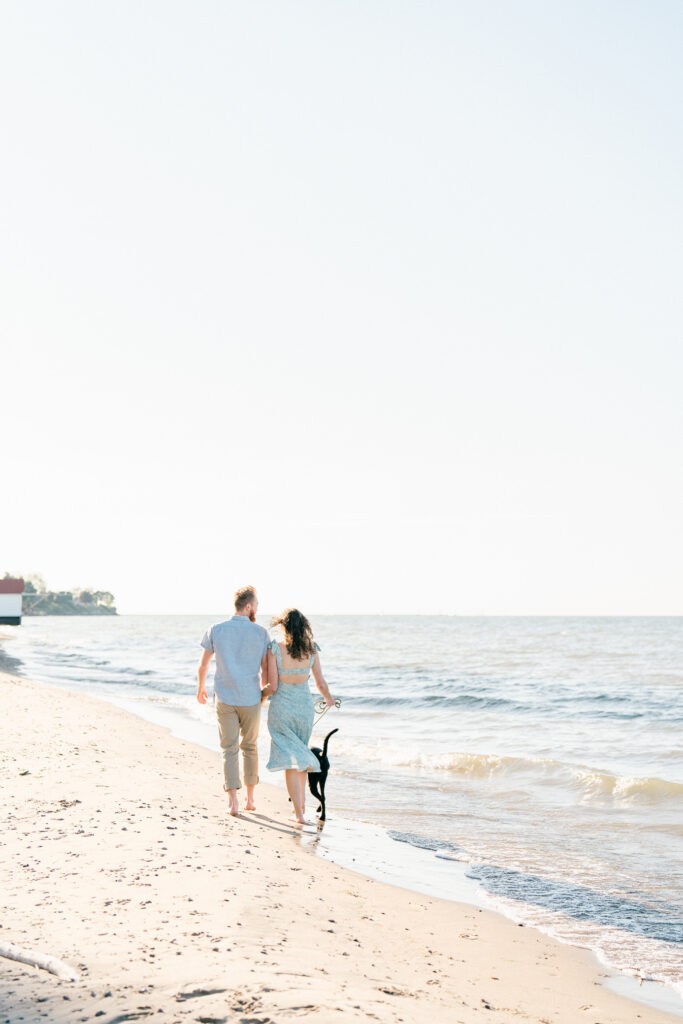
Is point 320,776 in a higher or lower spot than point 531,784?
higher

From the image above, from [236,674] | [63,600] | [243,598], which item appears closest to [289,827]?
[236,674]

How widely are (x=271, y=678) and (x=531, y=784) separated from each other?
16.9 ft

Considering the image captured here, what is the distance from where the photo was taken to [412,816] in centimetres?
909

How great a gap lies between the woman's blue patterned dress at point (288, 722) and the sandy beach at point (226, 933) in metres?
0.57

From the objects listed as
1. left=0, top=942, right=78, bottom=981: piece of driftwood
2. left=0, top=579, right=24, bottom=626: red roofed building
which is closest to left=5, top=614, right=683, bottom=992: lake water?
left=0, top=942, right=78, bottom=981: piece of driftwood

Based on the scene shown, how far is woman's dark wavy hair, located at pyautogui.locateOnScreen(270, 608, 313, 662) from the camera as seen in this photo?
25.0 ft

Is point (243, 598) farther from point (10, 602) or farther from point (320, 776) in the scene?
point (10, 602)

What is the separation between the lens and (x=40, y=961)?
3.53 m

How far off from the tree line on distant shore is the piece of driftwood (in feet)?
436

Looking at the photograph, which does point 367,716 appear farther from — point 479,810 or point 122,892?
point 122,892

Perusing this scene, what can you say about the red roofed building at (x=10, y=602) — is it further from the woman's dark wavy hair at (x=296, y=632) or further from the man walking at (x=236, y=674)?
the woman's dark wavy hair at (x=296, y=632)

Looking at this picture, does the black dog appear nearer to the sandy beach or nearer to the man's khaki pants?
the sandy beach

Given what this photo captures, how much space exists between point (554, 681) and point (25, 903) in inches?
947

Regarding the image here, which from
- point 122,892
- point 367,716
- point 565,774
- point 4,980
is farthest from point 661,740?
point 4,980
